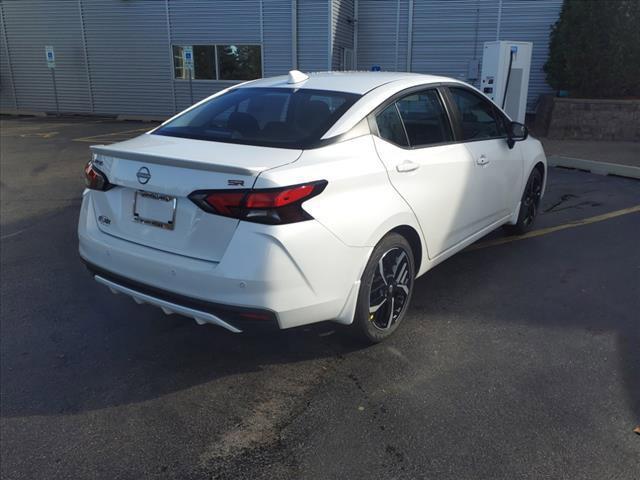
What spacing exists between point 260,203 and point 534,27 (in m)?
18.2

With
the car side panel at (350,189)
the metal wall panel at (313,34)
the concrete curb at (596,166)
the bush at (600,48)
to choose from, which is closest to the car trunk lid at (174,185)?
the car side panel at (350,189)

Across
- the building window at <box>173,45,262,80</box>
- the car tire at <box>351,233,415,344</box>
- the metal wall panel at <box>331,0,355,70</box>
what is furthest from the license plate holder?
the building window at <box>173,45,262,80</box>

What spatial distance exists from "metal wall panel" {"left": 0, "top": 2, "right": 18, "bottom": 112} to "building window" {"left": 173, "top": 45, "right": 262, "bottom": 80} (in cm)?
764

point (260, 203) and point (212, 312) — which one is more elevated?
point (260, 203)

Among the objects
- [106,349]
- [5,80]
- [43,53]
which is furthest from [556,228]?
[5,80]

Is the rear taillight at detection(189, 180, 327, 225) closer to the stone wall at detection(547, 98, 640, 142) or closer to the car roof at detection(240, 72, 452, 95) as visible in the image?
the car roof at detection(240, 72, 452, 95)

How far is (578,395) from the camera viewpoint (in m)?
3.07

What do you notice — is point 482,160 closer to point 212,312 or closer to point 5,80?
point 212,312

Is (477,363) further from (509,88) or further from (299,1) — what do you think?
(299,1)

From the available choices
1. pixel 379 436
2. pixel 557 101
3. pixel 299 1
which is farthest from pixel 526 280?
pixel 299 1

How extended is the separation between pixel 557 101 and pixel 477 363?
42.7 ft

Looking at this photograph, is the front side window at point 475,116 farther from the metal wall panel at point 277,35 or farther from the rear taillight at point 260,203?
the metal wall panel at point 277,35

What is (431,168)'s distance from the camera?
378 cm

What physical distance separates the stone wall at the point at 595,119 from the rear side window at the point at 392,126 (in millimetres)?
12322
